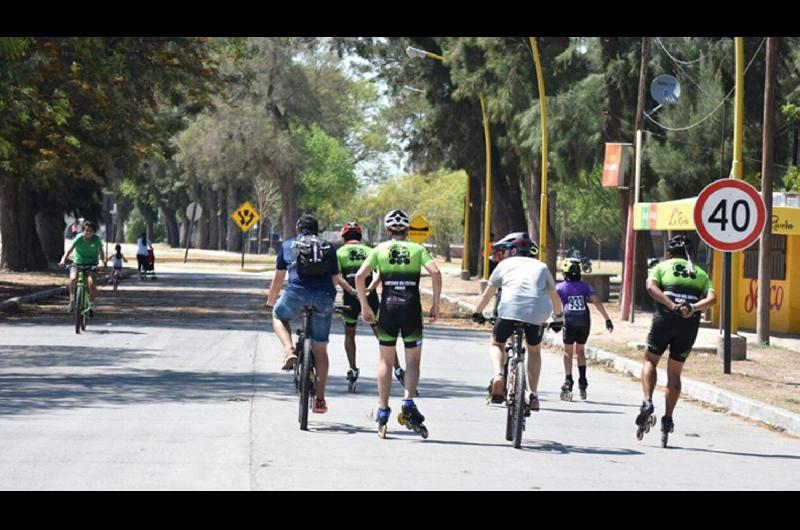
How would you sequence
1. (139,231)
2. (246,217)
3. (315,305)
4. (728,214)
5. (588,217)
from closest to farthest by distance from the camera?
(315,305), (728,214), (246,217), (588,217), (139,231)

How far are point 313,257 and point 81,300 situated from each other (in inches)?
468

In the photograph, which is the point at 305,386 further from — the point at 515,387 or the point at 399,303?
the point at 515,387

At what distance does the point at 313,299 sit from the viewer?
13.0 meters

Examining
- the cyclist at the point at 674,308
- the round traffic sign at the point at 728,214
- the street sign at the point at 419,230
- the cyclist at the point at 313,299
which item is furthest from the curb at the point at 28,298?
the cyclist at the point at 674,308

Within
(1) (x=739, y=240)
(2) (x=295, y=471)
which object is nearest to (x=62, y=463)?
(2) (x=295, y=471)

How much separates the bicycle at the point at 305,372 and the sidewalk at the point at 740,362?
18.5ft

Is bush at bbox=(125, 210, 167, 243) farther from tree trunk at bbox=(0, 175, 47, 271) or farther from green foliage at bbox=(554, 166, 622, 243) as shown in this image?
tree trunk at bbox=(0, 175, 47, 271)

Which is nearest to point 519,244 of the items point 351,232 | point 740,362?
→ point 351,232

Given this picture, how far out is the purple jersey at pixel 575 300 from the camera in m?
16.9

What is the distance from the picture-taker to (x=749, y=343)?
84.7 feet

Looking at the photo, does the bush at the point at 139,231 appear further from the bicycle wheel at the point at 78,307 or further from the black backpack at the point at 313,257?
the black backpack at the point at 313,257

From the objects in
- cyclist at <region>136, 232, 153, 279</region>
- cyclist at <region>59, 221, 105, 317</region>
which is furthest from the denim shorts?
cyclist at <region>136, 232, 153, 279</region>

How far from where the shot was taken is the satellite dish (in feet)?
109

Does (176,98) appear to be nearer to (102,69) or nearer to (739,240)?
(102,69)
